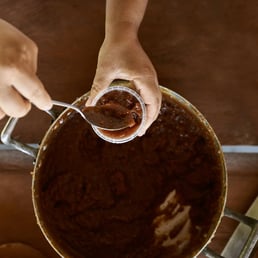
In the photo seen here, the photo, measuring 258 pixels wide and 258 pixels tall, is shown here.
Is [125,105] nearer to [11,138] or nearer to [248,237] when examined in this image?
[11,138]

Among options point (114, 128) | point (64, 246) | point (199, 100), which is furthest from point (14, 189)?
point (199, 100)

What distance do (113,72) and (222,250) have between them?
0.40 meters

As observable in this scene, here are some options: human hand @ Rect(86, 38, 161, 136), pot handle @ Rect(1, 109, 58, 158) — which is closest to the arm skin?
human hand @ Rect(86, 38, 161, 136)

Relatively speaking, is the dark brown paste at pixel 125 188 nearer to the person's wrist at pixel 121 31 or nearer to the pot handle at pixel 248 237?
the pot handle at pixel 248 237

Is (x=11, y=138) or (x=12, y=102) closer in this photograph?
(x=12, y=102)

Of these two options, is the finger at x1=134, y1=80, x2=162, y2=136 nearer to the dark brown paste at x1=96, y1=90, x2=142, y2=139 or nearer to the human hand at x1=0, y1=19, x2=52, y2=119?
the dark brown paste at x1=96, y1=90, x2=142, y2=139

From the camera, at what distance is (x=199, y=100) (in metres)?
1.01

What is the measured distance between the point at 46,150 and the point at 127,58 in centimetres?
21

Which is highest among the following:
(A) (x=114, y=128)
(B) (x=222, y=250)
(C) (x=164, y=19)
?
(C) (x=164, y=19)

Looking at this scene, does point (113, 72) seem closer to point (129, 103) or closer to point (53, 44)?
point (129, 103)

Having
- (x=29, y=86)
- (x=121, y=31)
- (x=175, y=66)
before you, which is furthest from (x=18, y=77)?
(x=175, y=66)

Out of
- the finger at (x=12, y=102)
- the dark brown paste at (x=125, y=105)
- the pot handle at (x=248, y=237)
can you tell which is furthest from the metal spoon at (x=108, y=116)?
the pot handle at (x=248, y=237)

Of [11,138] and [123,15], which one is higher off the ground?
[123,15]

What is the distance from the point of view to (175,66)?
1011 mm
